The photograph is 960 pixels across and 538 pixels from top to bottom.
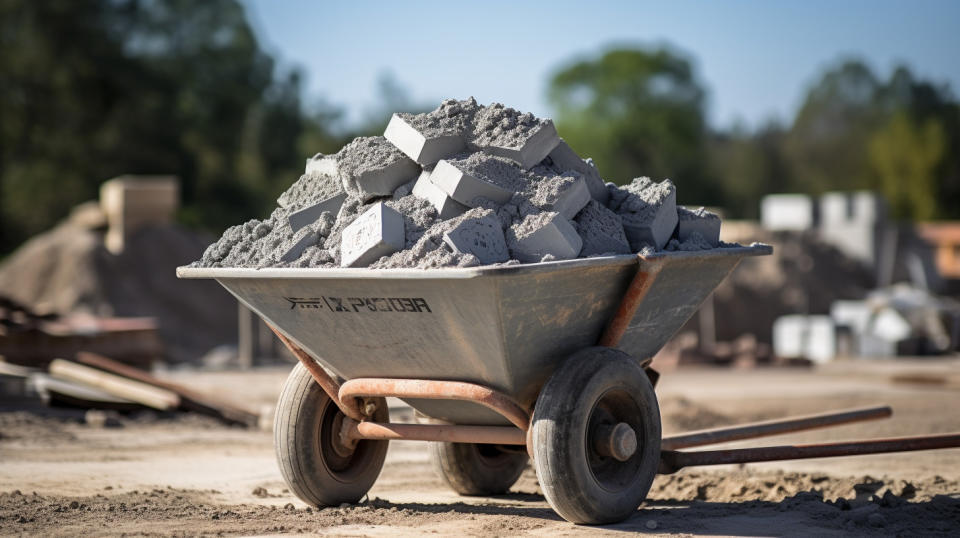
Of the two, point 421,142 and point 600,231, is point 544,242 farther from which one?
point 421,142

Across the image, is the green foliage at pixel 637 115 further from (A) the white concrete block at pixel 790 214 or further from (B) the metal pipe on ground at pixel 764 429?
(B) the metal pipe on ground at pixel 764 429

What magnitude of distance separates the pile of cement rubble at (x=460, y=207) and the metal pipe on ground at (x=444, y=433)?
0.84 m

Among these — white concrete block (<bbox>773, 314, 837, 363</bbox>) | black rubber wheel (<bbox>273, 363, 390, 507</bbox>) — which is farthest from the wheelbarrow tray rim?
white concrete block (<bbox>773, 314, 837, 363</bbox>)

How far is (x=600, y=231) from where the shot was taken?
4902 millimetres

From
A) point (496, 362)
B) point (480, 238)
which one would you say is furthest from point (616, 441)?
point (480, 238)

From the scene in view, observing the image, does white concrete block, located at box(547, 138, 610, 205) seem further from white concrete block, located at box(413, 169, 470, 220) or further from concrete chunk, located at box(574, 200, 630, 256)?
white concrete block, located at box(413, 169, 470, 220)

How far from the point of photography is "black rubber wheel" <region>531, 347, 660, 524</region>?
176 inches

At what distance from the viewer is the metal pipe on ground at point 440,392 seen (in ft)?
15.0

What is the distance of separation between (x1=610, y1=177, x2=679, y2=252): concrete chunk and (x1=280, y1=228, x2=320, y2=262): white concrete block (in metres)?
1.42

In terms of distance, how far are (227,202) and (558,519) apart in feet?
111

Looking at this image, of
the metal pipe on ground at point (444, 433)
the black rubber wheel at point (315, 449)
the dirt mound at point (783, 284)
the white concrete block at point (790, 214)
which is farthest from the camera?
the white concrete block at point (790, 214)

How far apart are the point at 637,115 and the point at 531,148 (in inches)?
2072

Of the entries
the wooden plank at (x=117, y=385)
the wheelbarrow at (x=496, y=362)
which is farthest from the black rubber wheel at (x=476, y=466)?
the wooden plank at (x=117, y=385)

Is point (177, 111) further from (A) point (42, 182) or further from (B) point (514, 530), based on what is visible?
(B) point (514, 530)
